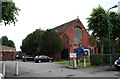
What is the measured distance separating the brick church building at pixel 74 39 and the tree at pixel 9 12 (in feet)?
85.7

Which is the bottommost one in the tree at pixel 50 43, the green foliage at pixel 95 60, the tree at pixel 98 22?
the green foliage at pixel 95 60

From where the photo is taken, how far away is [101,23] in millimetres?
19609

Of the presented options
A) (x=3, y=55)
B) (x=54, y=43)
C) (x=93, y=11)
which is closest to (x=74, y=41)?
(x=54, y=43)

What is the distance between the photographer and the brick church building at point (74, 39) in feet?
129

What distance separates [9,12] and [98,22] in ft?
42.7

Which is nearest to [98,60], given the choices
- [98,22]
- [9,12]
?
[98,22]

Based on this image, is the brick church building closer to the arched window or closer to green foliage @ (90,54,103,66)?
the arched window

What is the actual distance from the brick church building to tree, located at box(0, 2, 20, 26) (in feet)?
85.7

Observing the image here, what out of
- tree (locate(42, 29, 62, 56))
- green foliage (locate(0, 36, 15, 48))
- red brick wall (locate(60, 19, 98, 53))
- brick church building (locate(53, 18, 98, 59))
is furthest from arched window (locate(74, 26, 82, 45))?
green foliage (locate(0, 36, 15, 48))

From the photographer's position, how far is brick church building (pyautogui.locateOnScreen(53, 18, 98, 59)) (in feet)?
129

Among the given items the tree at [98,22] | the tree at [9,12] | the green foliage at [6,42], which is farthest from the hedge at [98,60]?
the green foliage at [6,42]

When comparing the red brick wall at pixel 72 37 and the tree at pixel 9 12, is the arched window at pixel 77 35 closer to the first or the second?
the red brick wall at pixel 72 37

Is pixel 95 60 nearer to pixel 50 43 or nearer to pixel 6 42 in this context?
pixel 50 43

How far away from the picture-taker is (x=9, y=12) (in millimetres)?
11977
